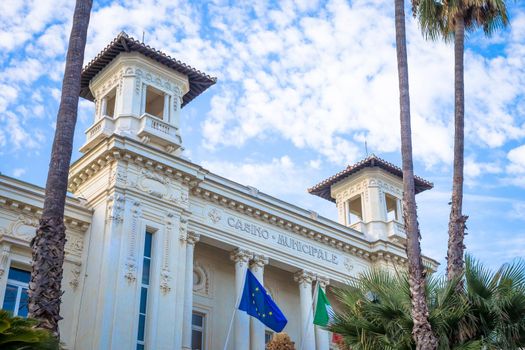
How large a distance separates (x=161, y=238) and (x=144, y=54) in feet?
25.6

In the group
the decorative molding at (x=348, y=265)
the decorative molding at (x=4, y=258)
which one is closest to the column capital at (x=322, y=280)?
the decorative molding at (x=348, y=265)

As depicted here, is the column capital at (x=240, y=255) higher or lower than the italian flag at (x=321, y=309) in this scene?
higher

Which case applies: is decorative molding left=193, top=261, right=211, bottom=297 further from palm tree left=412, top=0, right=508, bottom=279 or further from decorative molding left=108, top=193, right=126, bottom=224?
palm tree left=412, top=0, right=508, bottom=279

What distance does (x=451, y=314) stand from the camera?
1542cm

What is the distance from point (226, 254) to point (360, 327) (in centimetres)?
1324

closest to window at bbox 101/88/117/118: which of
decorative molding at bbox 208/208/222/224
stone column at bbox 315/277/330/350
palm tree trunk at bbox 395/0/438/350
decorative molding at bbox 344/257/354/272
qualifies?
decorative molding at bbox 208/208/222/224

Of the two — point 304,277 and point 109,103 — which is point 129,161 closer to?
point 109,103

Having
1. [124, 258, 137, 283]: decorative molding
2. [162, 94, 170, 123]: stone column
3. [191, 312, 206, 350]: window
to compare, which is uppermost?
[162, 94, 170, 123]: stone column

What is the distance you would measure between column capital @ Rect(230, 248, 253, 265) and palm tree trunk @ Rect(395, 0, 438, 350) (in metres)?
11.0

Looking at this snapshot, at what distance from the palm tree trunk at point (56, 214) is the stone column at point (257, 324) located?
1406cm

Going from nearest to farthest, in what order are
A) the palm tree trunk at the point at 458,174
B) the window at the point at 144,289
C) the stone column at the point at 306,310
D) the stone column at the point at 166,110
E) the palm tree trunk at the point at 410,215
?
the palm tree trunk at the point at 410,215 → the palm tree trunk at the point at 458,174 → the window at the point at 144,289 → the stone column at the point at 166,110 → the stone column at the point at 306,310

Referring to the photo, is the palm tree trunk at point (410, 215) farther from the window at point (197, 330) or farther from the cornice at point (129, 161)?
the window at point (197, 330)

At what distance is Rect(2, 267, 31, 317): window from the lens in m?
22.1

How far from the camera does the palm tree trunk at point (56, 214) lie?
487 inches
